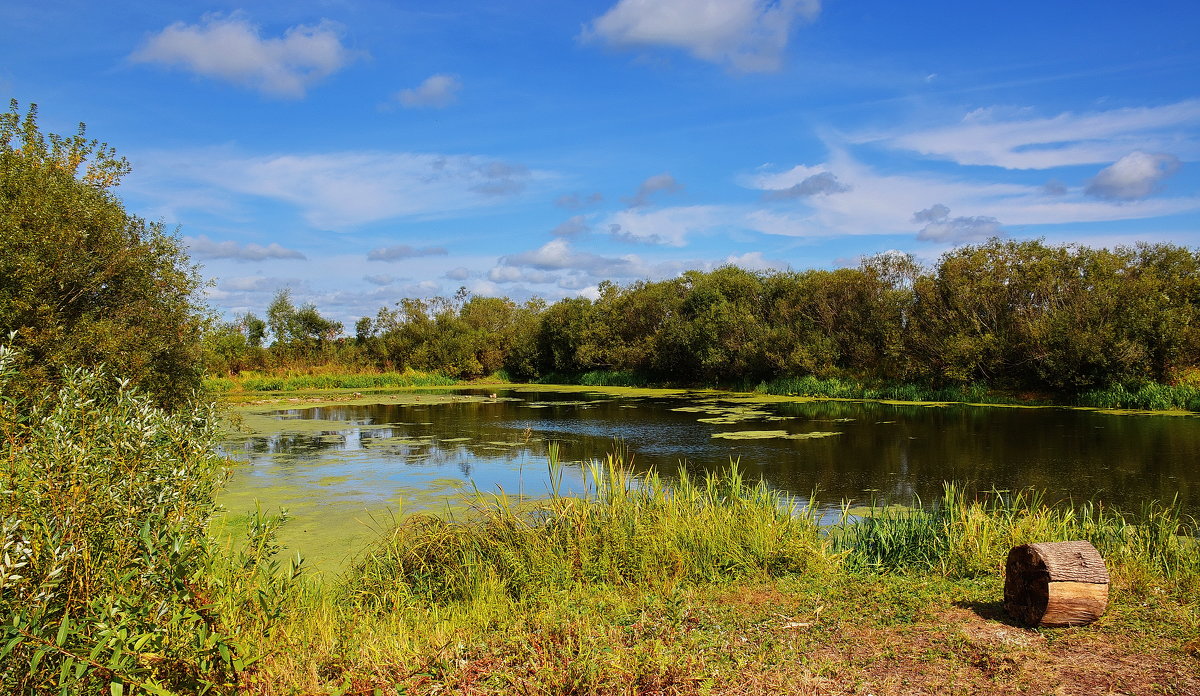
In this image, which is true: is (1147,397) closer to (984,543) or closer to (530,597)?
(984,543)

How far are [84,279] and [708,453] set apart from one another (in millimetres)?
11274

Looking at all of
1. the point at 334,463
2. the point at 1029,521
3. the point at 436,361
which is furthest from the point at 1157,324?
the point at 436,361

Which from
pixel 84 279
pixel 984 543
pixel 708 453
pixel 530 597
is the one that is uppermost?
pixel 84 279

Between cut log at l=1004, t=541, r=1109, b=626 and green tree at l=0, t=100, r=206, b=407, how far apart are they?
26.7ft

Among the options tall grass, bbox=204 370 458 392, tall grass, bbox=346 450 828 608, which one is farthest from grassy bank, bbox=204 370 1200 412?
tall grass, bbox=346 450 828 608

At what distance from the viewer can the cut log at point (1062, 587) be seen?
4.59m

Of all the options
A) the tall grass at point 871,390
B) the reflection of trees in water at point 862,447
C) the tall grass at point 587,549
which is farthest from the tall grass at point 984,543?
the tall grass at point 871,390

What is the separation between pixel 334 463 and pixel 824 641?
40.9 ft

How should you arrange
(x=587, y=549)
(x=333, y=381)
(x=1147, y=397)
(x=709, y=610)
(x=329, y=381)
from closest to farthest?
1. (x=709, y=610)
2. (x=587, y=549)
3. (x=1147, y=397)
4. (x=329, y=381)
5. (x=333, y=381)

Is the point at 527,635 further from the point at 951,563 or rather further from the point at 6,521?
the point at 951,563

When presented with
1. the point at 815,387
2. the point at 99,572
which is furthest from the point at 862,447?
the point at 815,387

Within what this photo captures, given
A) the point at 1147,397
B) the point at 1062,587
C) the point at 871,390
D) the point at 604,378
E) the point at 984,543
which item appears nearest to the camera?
the point at 1062,587

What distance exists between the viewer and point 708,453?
1507 cm

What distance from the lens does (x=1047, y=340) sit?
79.2ft
